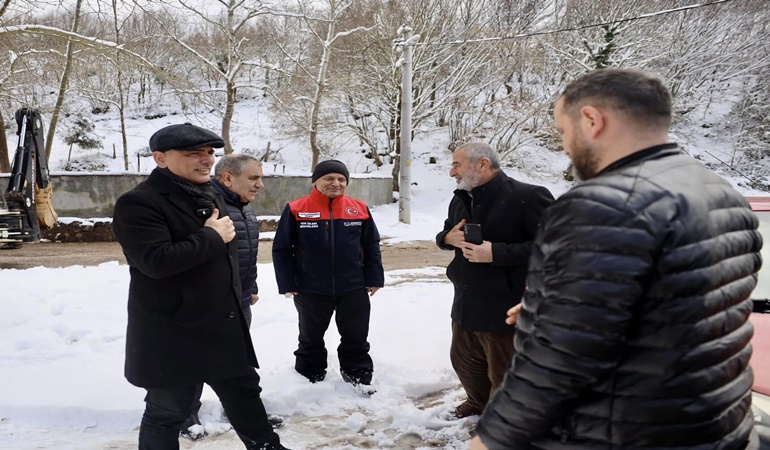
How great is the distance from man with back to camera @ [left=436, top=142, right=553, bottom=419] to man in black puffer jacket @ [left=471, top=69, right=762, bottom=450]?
1.89 metres

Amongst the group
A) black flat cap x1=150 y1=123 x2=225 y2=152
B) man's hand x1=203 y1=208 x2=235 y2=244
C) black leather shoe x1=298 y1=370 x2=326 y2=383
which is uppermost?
black flat cap x1=150 y1=123 x2=225 y2=152

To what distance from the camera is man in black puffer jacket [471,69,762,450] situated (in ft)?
4.10

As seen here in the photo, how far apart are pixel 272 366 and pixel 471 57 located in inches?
800

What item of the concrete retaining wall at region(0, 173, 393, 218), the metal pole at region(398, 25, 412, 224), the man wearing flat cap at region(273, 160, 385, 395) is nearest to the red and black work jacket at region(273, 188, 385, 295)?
the man wearing flat cap at region(273, 160, 385, 395)

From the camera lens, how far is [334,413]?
4.01m

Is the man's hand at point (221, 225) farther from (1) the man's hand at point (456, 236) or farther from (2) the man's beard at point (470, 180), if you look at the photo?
(2) the man's beard at point (470, 180)

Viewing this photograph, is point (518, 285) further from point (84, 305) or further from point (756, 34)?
point (756, 34)

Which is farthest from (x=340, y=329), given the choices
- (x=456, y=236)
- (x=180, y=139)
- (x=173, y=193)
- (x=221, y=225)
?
(x=180, y=139)

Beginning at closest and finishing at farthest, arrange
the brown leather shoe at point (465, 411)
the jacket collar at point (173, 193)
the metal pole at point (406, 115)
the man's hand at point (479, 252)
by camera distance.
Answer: the jacket collar at point (173, 193)
the man's hand at point (479, 252)
the brown leather shoe at point (465, 411)
the metal pole at point (406, 115)

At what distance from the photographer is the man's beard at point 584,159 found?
1473 millimetres

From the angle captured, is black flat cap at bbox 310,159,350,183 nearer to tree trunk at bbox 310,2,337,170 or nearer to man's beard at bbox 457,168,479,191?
man's beard at bbox 457,168,479,191

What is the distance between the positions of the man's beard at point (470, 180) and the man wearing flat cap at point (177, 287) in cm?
152

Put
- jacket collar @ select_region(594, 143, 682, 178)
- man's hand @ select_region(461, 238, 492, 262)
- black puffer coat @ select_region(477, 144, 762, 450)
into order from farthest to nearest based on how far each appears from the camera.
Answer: man's hand @ select_region(461, 238, 492, 262)
jacket collar @ select_region(594, 143, 682, 178)
black puffer coat @ select_region(477, 144, 762, 450)

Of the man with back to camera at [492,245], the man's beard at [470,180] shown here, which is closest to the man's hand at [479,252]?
the man with back to camera at [492,245]
